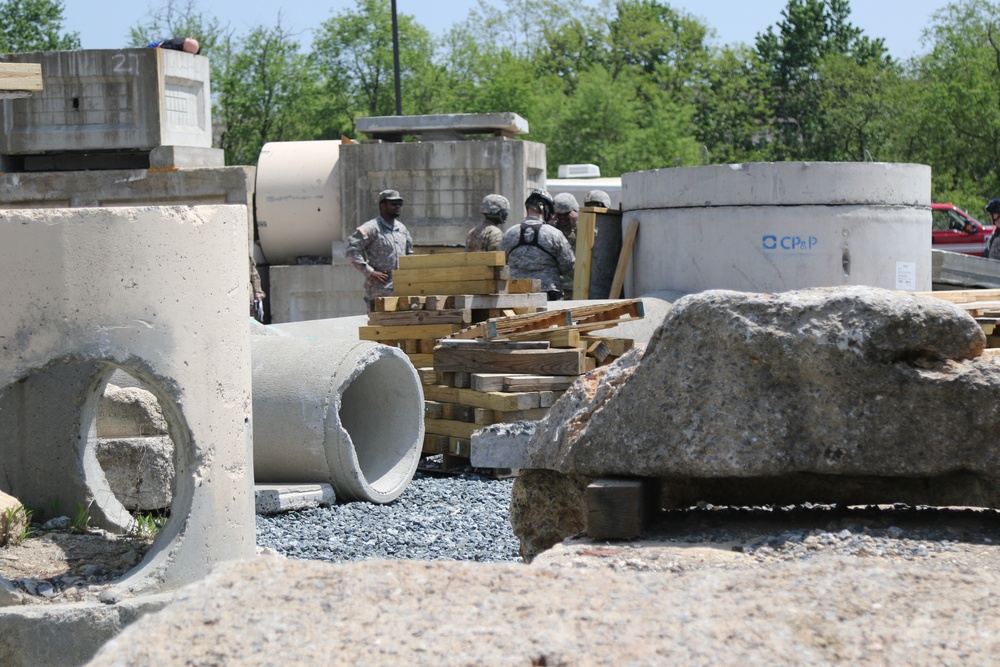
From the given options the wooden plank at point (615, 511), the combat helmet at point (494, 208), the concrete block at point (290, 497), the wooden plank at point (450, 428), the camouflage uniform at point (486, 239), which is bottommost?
the concrete block at point (290, 497)

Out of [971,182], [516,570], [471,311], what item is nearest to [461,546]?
[471,311]

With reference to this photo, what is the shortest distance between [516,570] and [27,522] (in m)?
3.82

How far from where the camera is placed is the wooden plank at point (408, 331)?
32.9 feet

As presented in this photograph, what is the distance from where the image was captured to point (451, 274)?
1019 cm

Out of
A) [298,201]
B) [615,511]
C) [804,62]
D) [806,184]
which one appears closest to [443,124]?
[298,201]

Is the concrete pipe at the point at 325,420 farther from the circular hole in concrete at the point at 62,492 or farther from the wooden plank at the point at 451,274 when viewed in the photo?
the wooden plank at the point at 451,274

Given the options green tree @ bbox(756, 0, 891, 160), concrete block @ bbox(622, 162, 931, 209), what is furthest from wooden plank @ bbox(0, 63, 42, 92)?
green tree @ bbox(756, 0, 891, 160)

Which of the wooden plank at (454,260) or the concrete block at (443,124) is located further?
the concrete block at (443,124)

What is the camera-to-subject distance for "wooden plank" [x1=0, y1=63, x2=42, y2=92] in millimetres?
6430

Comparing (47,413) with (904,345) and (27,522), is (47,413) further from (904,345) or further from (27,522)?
(904,345)

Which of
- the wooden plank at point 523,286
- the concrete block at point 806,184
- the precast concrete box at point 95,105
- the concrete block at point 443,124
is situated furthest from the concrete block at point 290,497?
the concrete block at point 443,124

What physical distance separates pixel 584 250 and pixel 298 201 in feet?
17.6

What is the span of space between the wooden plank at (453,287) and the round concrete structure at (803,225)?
285 cm

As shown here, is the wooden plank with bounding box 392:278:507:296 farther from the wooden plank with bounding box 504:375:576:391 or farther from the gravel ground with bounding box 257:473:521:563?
the gravel ground with bounding box 257:473:521:563
